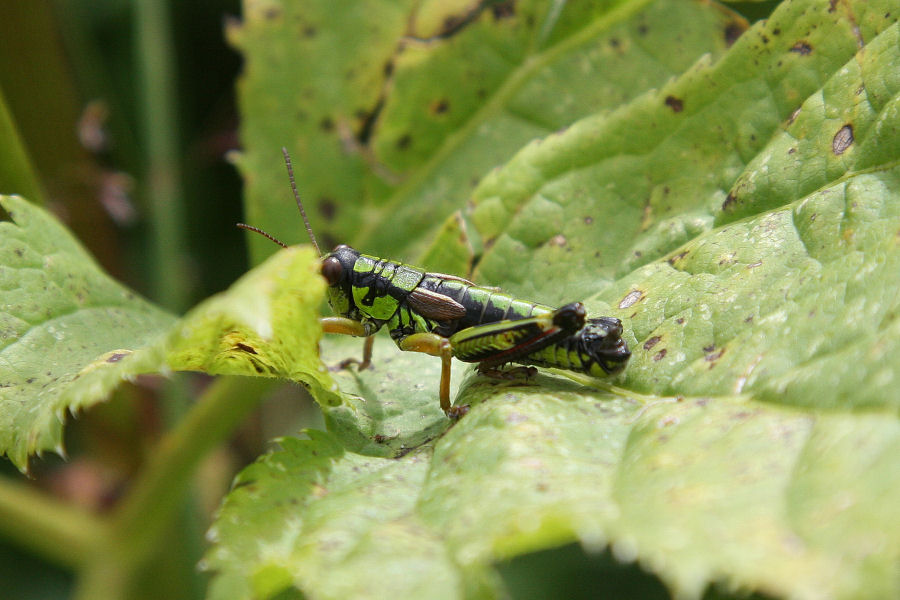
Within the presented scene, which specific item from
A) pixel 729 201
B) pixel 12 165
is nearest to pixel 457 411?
pixel 729 201

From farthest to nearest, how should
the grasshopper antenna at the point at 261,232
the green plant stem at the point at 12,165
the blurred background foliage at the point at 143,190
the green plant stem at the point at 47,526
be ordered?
the blurred background foliage at the point at 143,190 → the grasshopper antenna at the point at 261,232 → the green plant stem at the point at 47,526 → the green plant stem at the point at 12,165

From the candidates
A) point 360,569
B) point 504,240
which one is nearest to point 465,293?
point 504,240

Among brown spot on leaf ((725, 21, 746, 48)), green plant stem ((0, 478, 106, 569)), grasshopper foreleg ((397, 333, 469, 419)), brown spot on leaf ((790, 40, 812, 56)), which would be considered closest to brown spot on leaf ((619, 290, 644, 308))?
grasshopper foreleg ((397, 333, 469, 419))

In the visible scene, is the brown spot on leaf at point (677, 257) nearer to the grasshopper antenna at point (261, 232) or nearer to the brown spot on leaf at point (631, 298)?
the brown spot on leaf at point (631, 298)

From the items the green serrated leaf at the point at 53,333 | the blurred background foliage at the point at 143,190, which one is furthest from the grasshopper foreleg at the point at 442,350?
the blurred background foliage at the point at 143,190

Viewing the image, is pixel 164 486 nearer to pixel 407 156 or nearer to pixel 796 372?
pixel 407 156

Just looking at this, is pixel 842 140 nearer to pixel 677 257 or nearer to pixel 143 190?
pixel 677 257
